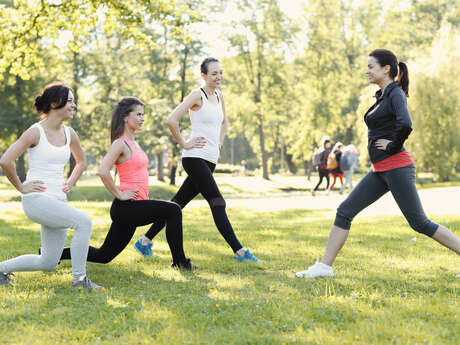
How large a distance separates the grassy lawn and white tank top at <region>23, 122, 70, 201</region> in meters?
0.98

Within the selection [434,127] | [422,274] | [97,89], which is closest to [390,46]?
[434,127]

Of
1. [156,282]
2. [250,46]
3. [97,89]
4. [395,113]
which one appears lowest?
[156,282]

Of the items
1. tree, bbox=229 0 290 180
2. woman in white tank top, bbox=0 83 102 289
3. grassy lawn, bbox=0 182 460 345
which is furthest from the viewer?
tree, bbox=229 0 290 180

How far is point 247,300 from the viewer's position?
12.9 feet

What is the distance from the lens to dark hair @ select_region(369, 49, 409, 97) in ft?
15.1

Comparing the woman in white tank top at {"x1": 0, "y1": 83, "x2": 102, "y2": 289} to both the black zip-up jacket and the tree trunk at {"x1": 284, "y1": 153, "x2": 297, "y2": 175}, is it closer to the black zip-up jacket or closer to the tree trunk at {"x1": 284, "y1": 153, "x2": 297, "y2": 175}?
the black zip-up jacket

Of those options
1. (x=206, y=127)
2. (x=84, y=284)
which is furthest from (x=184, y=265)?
(x=206, y=127)

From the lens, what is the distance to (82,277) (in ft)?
14.5

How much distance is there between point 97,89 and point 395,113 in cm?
2473

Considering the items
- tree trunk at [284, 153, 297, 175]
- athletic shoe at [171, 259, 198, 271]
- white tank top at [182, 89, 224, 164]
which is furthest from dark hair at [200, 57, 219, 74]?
tree trunk at [284, 153, 297, 175]

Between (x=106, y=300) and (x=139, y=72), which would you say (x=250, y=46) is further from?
(x=106, y=300)

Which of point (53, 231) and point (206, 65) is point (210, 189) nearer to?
point (206, 65)

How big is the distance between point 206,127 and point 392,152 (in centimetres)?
222

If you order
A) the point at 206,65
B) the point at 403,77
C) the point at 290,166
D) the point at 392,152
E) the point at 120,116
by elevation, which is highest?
the point at 206,65
